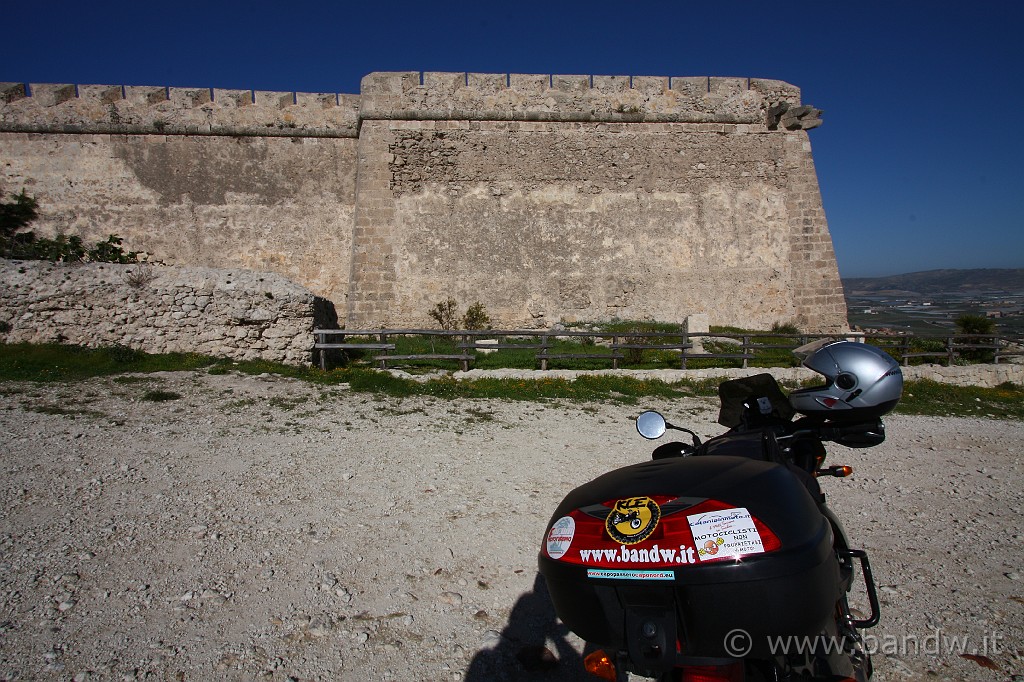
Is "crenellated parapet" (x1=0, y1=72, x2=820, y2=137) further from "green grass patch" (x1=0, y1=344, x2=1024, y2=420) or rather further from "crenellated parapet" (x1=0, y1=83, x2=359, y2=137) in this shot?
"green grass patch" (x1=0, y1=344, x2=1024, y2=420)

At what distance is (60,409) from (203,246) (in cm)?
1080

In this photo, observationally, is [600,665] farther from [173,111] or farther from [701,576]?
[173,111]

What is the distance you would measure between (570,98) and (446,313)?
23.7ft

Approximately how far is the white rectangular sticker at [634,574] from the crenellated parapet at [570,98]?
16.4 metres

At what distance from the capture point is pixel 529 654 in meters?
2.89

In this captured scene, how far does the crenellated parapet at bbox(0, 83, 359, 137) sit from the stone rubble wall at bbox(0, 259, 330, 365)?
7748 mm

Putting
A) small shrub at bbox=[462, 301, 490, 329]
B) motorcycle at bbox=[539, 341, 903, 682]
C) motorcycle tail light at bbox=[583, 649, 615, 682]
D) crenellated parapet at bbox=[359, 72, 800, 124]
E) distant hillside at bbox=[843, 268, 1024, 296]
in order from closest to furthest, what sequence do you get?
motorcycle at bbox=[539, 341, 903, 682] → motorcycle tail light at bbox=[583, 649, 615, 682] → small shrub at bbox=[462, 301, 490, 329] → crenellated parapet at bbox=[359, 72, 800, 124] → distant hillside at bbox=[843, 268, 1024, 296]

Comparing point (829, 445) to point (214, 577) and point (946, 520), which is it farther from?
point (214, 577)

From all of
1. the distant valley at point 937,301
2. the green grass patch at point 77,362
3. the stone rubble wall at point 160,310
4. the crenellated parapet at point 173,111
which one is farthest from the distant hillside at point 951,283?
the green grass patch at point 77,362

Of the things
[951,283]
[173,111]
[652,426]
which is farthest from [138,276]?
[951,283]

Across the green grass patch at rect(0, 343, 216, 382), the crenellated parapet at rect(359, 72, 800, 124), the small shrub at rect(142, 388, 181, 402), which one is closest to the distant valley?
the crenellated parapet at rect(359, 72, 800, 124)

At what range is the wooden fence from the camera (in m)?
11.2

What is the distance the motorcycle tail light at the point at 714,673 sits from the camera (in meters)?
1.61

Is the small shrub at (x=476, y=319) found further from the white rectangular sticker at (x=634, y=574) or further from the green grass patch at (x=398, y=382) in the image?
the white rectangular sticker at (x=634, y=574)
